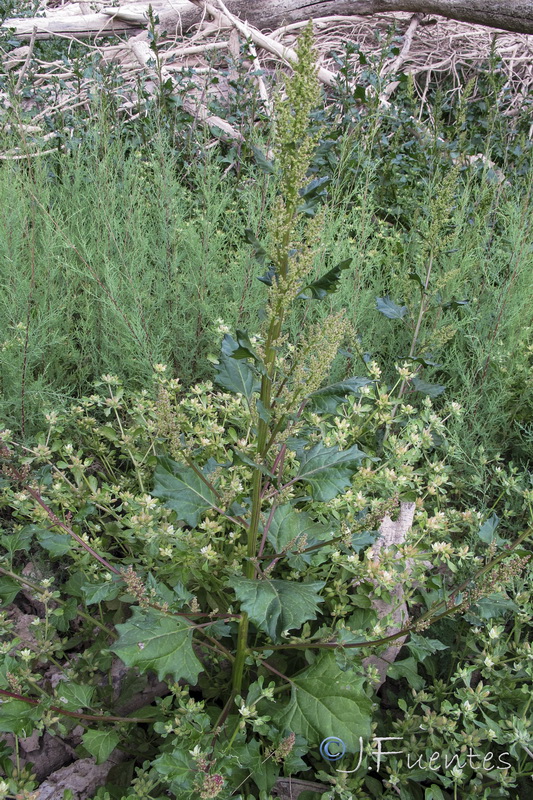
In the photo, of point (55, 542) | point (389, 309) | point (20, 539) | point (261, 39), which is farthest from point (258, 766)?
point (261, 39)

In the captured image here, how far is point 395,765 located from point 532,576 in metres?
0.70

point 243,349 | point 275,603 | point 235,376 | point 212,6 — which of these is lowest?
point 275,603

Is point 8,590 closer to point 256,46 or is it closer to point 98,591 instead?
point 98,591

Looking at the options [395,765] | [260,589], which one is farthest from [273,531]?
[395,765]

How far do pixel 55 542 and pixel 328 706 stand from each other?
87 cm

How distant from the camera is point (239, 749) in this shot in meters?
1.35

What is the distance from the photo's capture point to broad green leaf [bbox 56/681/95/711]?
58.1 inches

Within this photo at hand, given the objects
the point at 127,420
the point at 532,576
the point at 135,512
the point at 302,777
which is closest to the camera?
the point at 302,777

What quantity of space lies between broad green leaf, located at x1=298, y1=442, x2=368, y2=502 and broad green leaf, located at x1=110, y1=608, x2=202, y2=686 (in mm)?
457

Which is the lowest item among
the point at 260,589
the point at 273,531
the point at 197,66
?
the point at 273,531

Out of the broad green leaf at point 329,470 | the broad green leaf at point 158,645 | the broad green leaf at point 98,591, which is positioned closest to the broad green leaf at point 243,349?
the broad green leaf at point 329,470

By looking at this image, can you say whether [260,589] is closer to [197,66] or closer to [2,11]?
[197,66]

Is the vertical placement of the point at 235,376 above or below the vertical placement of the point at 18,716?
above

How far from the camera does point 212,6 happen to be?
5.48 meters
